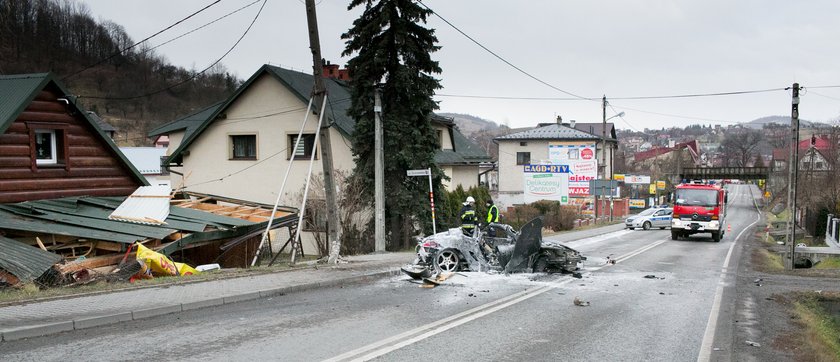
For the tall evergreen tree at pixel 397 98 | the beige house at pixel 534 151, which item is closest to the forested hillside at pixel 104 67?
the beige house at pixel 534 151

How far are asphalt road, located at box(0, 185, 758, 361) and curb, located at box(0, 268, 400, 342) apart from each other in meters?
0.18

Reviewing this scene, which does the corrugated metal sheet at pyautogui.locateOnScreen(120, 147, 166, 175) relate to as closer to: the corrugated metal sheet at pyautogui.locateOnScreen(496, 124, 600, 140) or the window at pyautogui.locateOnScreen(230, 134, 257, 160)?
the window at pyautogui.locateOnScreen(230, 134, 257, 160)

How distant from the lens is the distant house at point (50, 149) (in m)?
16.5

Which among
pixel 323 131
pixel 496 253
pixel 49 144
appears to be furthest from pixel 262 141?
pixel 496 253

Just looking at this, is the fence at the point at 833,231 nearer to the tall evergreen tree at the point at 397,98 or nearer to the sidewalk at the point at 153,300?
the tall evergreen tree at the point at 397,98

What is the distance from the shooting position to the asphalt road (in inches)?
292

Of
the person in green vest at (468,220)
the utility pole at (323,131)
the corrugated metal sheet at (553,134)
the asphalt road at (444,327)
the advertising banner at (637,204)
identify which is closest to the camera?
the asphalt road at (444,327)

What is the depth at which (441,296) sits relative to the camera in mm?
11586

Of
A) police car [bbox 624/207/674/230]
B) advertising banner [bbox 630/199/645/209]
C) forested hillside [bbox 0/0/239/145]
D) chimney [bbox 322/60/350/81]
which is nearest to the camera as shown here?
chimney [bbox 322/60/350/81]

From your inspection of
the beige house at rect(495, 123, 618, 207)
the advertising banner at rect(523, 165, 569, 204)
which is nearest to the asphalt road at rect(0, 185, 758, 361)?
the advertising banner at rect(523, 165, 569, 204)

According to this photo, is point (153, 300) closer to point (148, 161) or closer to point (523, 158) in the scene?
point (148, 161)

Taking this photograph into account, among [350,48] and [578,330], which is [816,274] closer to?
[578,330]

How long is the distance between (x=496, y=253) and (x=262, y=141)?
56.1ft

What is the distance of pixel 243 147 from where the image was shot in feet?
98.2
